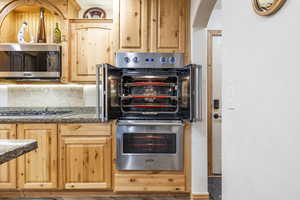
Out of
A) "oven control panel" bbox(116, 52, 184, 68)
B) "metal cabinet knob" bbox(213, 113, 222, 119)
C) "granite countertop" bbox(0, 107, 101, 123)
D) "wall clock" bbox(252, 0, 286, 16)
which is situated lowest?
Answer: "metal cabinet knob" bbox(213, 113, 222, 119)

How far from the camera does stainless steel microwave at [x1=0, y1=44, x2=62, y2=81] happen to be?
2346mm

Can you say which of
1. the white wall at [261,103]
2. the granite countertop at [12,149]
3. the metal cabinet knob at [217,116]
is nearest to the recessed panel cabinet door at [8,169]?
the granite countertop at [12,149]

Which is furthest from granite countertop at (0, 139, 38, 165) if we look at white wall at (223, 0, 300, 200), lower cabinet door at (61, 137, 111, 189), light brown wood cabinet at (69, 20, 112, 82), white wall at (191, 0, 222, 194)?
white wall at (191, 0, 222, 194)

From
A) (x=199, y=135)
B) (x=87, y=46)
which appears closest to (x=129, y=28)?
(x=87, y=46)

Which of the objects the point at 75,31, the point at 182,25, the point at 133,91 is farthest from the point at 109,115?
the point at 182,25

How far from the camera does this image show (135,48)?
2336mm

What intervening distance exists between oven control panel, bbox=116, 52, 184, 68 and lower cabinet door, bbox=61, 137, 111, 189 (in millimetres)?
896

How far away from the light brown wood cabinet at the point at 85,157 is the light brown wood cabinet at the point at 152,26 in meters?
1.04

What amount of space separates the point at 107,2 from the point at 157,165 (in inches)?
88.9

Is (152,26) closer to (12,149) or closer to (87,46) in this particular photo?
(87,46)

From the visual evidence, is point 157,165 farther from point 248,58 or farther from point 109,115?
point 248,58

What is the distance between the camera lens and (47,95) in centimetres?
281

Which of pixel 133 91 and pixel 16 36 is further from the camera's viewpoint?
pixel 16 36

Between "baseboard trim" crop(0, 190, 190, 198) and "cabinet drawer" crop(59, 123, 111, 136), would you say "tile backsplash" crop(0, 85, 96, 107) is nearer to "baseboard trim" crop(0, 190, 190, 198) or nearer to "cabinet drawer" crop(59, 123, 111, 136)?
"cabinet drawer" crop(59, 123, 111, 136)
